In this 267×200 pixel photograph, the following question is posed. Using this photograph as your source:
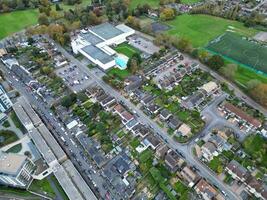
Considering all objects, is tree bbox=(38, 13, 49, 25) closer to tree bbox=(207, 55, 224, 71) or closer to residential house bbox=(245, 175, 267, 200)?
tree bbox=(207, 55, 224, 71)

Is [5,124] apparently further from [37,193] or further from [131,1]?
[131,1]

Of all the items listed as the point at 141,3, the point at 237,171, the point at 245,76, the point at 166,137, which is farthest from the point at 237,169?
the point at 141,3

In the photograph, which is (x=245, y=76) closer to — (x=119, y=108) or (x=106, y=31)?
(x=119, y=108)

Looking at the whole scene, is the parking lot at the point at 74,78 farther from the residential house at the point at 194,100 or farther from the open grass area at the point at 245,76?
the open grass area at the point at 245,76

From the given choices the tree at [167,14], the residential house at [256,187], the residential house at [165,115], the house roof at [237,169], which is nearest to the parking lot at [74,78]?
the residential house at [165,115]

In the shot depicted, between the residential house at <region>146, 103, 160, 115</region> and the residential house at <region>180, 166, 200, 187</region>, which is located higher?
the residential house at <region>146, 103, 160, 115</region>

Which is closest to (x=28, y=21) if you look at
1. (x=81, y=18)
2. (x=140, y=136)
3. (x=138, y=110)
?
(x=81, y=18)

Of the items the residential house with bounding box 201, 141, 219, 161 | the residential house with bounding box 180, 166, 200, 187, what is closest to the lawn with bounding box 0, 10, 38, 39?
the residential house with bounding box 180, 166, 200, 187
